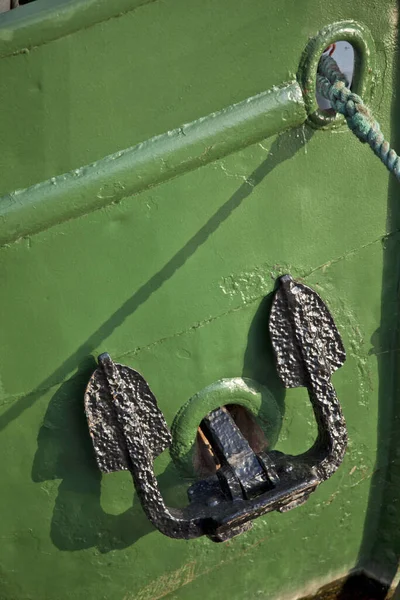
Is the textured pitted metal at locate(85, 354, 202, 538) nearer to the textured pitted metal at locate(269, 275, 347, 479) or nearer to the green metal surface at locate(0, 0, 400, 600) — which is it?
the green metal surface at locate(0, 0, 400, 600)

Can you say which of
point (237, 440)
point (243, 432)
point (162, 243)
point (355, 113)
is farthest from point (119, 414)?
point (355, 113)

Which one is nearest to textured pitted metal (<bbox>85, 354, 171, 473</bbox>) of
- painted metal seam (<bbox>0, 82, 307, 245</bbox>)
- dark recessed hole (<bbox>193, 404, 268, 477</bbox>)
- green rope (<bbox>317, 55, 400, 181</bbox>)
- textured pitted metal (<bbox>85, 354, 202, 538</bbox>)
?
textured pitted metal (<bbox>85, 354, 202, 538</bbox>)

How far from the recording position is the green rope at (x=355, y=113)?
183cm

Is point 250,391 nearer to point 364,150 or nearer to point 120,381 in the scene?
point 120,381

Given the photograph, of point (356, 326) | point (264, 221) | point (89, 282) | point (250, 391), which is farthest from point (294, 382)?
point (89, 282)

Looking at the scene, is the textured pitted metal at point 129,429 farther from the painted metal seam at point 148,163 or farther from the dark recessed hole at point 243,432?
the painted metal seam at point 148,163

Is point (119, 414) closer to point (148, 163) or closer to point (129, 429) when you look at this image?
point (129, 429)

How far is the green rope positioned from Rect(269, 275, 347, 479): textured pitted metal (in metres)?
0.46

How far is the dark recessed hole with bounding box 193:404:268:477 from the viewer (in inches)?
95.0

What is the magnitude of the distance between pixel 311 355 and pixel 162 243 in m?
0.53

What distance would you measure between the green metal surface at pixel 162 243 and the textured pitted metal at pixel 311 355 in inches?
2.4

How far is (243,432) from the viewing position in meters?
2.50

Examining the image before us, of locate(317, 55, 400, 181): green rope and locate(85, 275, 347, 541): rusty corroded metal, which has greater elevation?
locate(317, 55, 400, 181): green rope

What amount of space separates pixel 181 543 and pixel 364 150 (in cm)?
131
